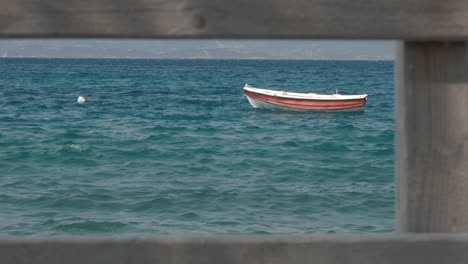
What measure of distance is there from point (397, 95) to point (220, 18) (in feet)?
1.41

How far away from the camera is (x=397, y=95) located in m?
1.34

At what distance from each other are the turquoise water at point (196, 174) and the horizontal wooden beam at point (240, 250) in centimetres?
914

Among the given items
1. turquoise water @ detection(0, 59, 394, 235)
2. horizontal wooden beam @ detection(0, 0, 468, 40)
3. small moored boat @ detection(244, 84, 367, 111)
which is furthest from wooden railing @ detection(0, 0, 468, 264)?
small moored boat @ detection(244, 84, 367, 111)

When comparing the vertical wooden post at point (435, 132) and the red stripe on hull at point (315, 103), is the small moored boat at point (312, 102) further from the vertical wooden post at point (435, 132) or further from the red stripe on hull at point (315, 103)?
the vertical wooden post at point (435, 132)

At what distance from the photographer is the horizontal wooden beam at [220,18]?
3.86 ft

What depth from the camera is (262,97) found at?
30109 mm

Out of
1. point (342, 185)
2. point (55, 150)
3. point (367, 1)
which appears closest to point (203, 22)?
point (367, 1)

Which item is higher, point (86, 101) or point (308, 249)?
point (86, 101)

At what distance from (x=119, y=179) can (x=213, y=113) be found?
1801 centimetres

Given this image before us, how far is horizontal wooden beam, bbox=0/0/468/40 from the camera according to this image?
1.18m

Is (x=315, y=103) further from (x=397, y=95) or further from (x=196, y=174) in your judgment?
→ (x=397, y=95)

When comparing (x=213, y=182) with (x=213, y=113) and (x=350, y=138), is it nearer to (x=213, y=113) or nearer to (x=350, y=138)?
(x=350, y=138)

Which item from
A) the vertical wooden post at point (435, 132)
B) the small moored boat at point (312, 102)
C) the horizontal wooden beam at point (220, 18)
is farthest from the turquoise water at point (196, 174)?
the horizontal wooden beam at point (220, 18)

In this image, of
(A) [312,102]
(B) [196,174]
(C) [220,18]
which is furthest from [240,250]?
(A) [312,102]
